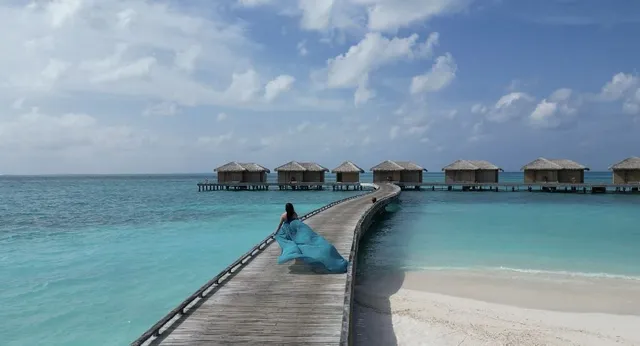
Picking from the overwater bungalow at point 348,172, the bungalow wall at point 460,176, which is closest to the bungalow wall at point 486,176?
the bungalow wall at point 460,176

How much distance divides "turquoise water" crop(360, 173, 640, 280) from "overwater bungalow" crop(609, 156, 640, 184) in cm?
1545

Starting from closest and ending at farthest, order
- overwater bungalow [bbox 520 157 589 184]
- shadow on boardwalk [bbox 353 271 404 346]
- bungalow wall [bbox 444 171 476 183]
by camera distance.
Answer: shadow on boardwalk [bbox 353 271 404 346] < overwater bungalow [bbox 520 157 589 184] < bungalow wall [bbox 444 171 476 183]

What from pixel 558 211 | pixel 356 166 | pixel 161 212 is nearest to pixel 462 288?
pixel 558 211

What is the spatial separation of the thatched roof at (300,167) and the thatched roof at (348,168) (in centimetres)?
117

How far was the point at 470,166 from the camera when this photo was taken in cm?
4084

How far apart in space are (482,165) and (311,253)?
36653mm

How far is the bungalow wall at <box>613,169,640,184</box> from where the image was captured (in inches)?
1479

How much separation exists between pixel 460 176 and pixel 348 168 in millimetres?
10402

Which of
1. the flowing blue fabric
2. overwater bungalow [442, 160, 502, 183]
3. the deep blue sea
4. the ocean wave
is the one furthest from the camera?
overwater bungalow [442, 160, 502, 183]

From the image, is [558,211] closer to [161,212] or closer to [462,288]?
[462,288]

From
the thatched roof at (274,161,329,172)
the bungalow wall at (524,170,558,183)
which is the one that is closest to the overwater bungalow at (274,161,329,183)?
the thatched roof at (274,161,329,172)

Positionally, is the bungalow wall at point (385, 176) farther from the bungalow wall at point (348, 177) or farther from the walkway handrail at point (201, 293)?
the walkway handrail at point (201, 293)

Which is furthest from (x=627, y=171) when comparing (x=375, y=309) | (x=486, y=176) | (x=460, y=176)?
(x=375, y=309)

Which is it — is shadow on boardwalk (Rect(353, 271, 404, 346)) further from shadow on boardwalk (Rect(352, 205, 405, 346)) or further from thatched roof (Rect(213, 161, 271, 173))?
thatched roof (Rect(213, 161, 271, 173))
